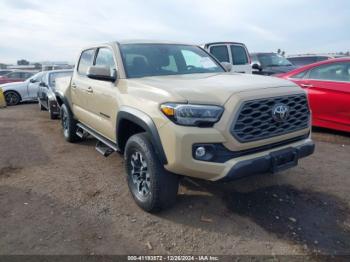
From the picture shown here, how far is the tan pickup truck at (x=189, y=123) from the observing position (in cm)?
274

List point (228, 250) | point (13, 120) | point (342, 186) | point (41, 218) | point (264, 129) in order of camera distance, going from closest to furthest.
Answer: point (228, 250) < point (264, 129) < point (41, 218) < point (342, 186) < point (13, 120)

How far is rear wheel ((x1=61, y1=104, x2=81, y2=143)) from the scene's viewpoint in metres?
5.90

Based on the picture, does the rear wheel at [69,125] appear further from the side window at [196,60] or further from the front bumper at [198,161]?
the front bumper at [198,161]

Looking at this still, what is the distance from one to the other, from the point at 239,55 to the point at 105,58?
6891 mm

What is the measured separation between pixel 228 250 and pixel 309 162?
264cm

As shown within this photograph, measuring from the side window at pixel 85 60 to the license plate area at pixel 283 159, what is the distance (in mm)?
3328

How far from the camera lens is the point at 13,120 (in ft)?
29.8

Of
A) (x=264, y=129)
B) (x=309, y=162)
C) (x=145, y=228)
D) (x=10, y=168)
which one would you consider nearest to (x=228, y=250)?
(x=145, y=228)

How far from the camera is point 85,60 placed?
17.6 feet

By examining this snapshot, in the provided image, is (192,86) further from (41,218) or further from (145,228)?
(41,218)

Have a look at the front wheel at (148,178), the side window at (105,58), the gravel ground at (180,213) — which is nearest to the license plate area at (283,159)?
the gravel ground at (180,213)

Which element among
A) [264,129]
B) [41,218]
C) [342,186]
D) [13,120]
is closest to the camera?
[264,129]

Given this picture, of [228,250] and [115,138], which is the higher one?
[115,138]

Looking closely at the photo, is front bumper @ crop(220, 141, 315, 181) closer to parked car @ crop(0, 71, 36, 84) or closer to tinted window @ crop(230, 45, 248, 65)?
tinted window @ crop(230, 45, 248, 65)
